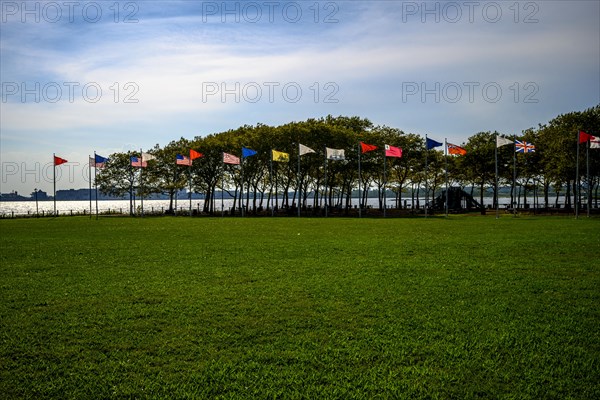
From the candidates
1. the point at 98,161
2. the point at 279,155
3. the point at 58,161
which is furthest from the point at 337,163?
the point at 58,161

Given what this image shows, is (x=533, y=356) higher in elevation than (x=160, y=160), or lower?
lower

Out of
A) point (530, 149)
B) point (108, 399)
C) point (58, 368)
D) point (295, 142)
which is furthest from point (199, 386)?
point (295, 142)

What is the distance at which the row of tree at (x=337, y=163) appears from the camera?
48406 millimetres

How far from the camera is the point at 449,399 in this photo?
14.9 ft

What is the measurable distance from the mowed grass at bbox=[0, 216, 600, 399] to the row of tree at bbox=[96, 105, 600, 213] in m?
37.8

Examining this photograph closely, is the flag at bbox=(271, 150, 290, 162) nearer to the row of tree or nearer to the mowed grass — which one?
the row of tree

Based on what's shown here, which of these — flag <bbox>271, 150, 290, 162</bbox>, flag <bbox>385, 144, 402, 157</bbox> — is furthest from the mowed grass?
flag <bbox>271, 150, 290, 162</bbox>

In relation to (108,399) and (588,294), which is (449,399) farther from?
(588,294)

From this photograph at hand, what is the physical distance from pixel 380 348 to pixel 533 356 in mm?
2059

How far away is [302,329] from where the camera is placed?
676 cm

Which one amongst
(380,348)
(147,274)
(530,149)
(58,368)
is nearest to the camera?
(58,368)

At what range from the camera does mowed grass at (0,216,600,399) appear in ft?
16.0

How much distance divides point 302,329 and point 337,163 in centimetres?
4817

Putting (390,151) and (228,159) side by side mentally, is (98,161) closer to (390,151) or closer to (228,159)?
(228,159)
